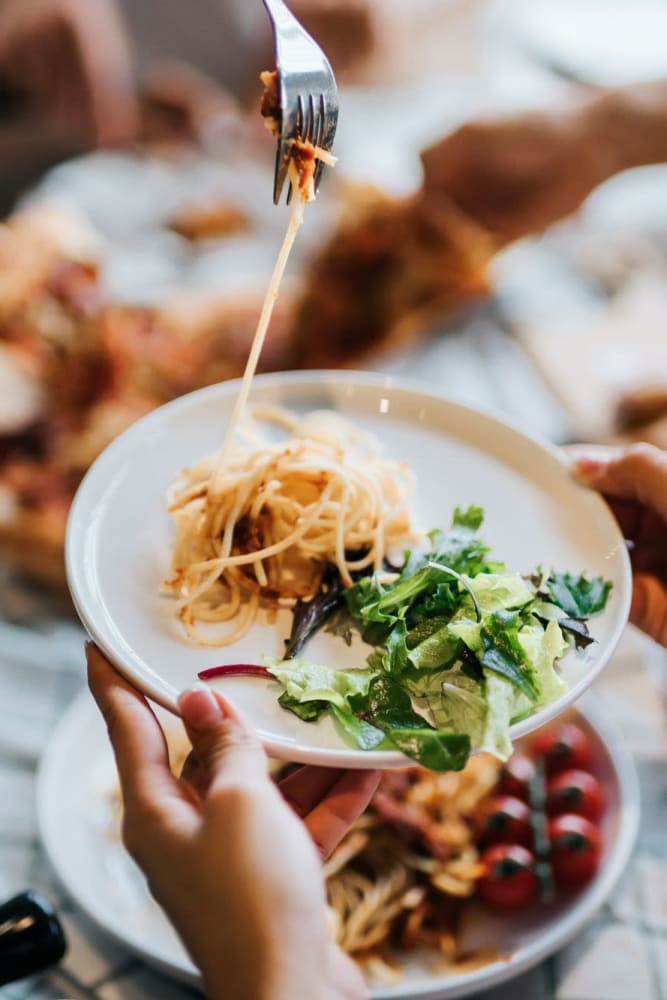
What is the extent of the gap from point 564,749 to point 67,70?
4.08 m

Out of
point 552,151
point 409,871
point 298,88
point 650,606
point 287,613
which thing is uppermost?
point 298,88

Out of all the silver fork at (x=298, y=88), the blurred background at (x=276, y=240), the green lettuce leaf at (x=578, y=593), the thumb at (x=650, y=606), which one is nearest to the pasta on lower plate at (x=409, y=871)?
the green lettuce leaf at (x=578, y=593)

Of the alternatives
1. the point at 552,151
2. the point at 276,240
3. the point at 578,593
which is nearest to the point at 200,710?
the point at 578,593

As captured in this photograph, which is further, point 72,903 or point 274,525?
point 72,903

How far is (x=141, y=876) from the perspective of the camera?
175 cm

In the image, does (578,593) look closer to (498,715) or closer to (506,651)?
(506,651)

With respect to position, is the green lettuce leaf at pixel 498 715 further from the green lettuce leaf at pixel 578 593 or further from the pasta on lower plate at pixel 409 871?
the pasta on lower plate at pixel 409 871

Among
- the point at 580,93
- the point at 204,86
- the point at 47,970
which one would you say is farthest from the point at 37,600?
the point at 204,86

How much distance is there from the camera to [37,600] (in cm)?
237

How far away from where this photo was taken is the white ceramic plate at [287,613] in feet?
4.37

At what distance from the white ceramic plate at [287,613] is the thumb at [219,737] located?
81 mm

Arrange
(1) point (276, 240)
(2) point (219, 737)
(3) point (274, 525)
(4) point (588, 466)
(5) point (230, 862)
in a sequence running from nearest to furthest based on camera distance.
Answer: (5) point (230, 862), (2) point (219, 737), (3) point (274, 525), (4) point (588, 466), (1) point (276, 240)

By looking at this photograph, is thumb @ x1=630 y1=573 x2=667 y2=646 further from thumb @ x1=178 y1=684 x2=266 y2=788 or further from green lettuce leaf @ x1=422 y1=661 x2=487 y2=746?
thumb @ x1=178 y1=684 x2=266 y2=788

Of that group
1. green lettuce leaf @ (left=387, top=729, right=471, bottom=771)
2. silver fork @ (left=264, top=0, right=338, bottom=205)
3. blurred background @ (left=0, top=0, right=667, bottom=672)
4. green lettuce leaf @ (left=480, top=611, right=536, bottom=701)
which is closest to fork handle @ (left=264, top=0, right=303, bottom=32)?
silver fork @ (left=264, top=0, right=338, bottom=205)
